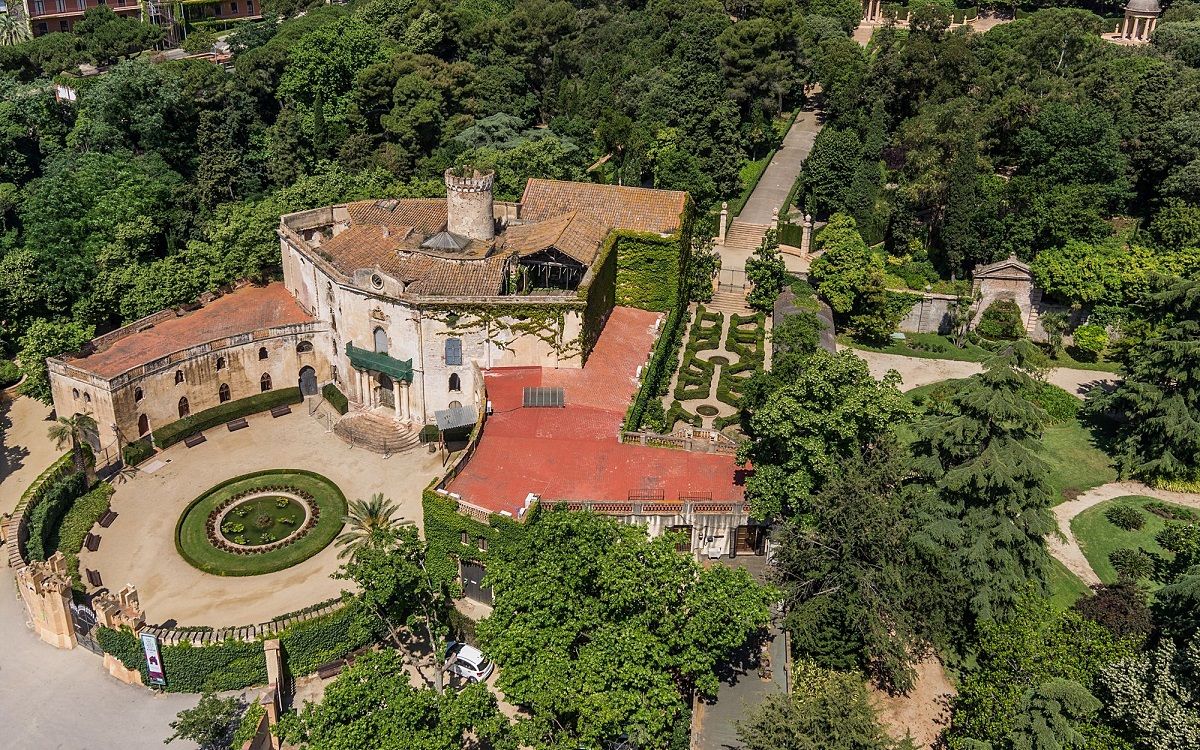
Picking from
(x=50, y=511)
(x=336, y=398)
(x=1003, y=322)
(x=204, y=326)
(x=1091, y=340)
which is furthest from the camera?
(x=1003, y=322)

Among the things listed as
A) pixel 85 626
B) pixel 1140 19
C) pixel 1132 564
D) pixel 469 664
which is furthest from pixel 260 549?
pixel 1140 19

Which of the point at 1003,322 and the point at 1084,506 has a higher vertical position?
the point at 1003,322

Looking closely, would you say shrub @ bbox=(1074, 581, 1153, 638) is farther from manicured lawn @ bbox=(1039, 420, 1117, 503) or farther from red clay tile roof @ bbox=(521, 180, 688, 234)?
red clay tile roof @ bbox=(521, 180, 688, 234)

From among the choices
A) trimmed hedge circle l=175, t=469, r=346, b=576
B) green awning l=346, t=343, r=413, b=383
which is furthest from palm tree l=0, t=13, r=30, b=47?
trimmed hedge circle l=175, t=469, r=346, b=576

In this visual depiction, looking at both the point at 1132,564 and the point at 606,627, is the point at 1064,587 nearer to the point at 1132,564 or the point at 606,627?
the point at 1132,564

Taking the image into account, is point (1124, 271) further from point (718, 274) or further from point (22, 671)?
point (22, 671)

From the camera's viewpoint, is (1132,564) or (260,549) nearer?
(1132,564)
